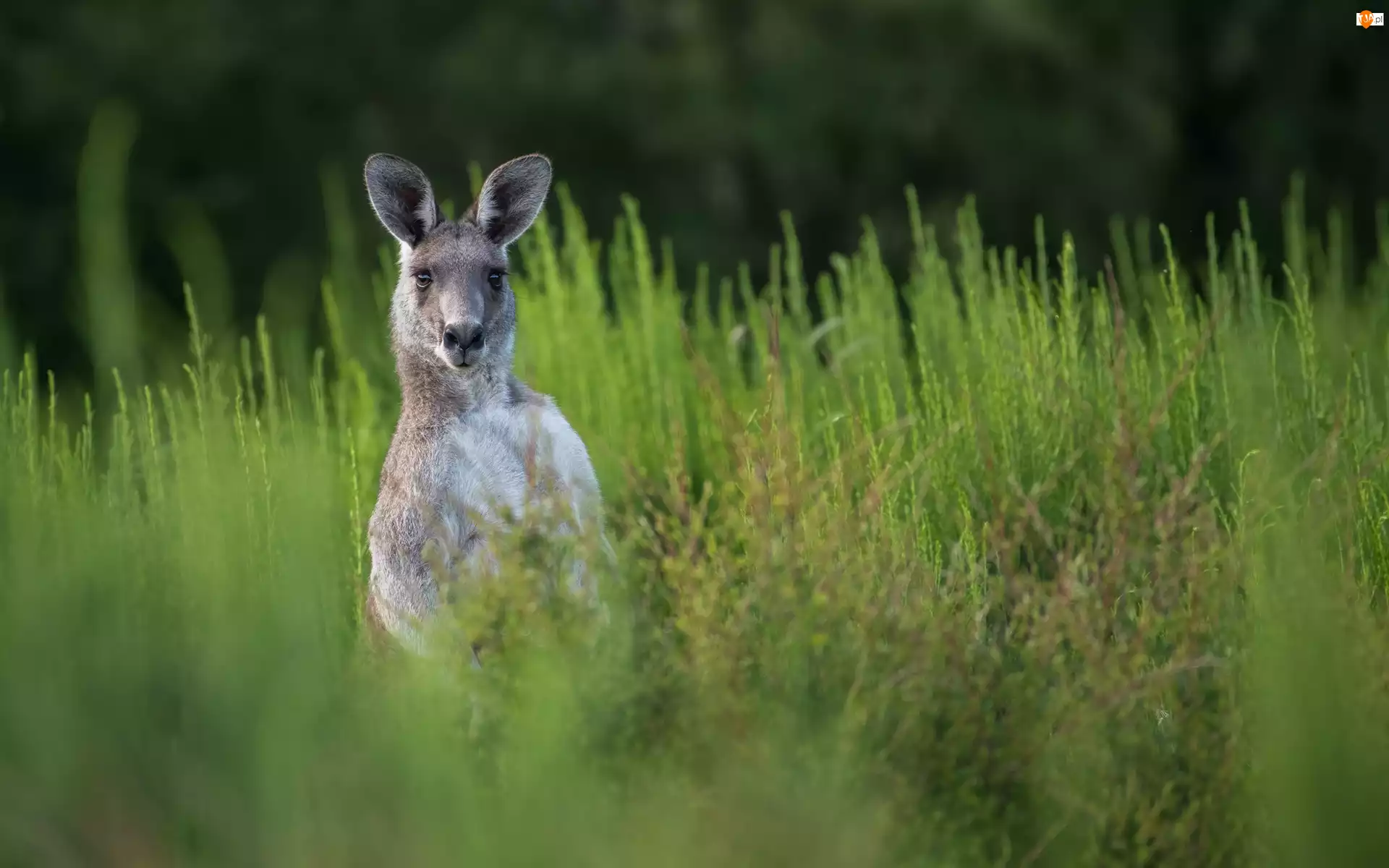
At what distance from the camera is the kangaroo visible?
15.0ft

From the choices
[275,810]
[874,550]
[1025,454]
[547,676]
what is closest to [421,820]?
[275,810]

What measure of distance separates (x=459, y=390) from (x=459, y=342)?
0.16m

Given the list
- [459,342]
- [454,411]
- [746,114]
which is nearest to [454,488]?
[454,411]

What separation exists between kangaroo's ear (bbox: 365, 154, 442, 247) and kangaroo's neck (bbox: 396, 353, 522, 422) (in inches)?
17.2

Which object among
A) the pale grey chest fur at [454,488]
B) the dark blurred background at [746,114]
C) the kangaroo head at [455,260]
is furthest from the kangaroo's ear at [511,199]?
the dark blurred background at [746,114]

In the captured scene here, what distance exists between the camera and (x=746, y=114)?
14.7m

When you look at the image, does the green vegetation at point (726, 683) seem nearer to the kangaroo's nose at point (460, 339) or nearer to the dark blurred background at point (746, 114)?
the kangaroo's nose at point (460, 339)

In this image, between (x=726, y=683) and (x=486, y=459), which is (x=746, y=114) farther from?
(x=726, y=683)

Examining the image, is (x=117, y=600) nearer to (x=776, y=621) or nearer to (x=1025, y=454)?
(x=776, y=621)

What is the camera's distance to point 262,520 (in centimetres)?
476

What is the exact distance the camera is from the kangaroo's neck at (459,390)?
189 inches

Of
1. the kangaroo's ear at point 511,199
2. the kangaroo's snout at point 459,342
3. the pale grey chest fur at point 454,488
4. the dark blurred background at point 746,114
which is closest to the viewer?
the pale grey chest fur at point 454,488

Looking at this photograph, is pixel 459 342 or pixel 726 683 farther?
pixel 459 342

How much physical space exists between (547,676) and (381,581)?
1651 millimetres
